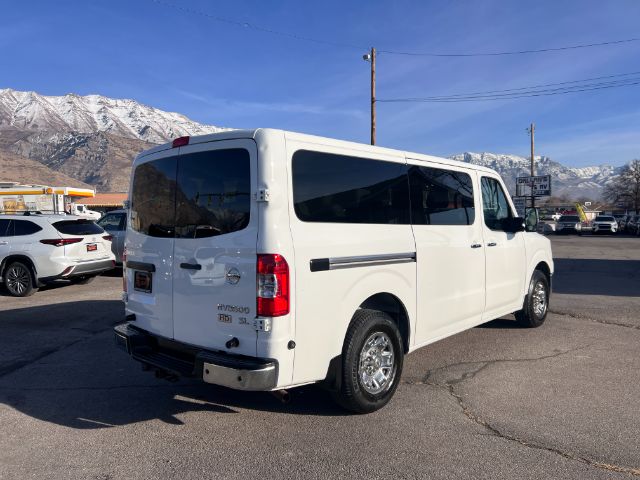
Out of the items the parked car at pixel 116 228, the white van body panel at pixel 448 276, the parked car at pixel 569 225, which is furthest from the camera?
the parked car at pixel 569 225

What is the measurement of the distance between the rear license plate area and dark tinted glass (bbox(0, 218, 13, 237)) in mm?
7333

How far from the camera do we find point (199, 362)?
3801mm

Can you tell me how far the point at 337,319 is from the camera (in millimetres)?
3984

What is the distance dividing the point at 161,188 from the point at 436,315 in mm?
2833

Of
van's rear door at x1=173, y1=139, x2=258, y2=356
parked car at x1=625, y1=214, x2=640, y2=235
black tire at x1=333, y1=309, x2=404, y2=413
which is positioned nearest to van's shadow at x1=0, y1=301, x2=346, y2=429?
black tire at x1=333, y1=309, x2=404, y2=413

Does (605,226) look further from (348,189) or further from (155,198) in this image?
(155,198)

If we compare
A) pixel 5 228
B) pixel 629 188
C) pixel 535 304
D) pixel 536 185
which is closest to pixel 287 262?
pixel 535 304

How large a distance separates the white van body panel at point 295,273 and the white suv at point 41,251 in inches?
248

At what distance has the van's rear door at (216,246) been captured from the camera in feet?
12.1

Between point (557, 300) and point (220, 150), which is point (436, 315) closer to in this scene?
point (220, 150)

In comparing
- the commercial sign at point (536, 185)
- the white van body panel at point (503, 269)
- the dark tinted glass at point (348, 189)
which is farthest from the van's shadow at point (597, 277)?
the commercial sign at point (536, 185)

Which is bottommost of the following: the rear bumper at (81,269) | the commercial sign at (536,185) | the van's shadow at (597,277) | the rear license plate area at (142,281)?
the van's shadow at (597,277)

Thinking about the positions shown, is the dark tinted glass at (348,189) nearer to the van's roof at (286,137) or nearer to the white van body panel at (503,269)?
the van's roof at (286,137)

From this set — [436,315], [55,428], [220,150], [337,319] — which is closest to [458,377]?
[436,315]
